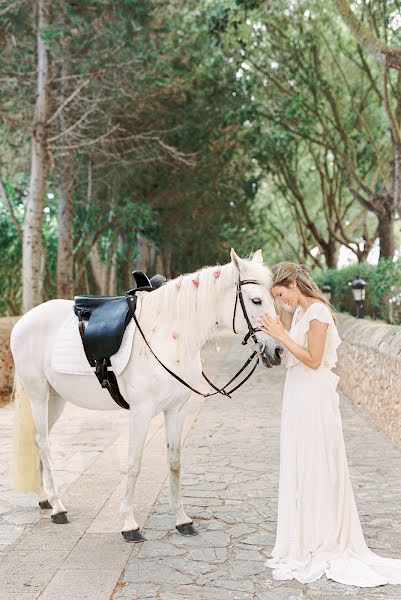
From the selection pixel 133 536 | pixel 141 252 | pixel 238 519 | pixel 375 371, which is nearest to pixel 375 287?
pixel 375 371

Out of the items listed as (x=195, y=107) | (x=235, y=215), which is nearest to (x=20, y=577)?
(x=195, y=107)

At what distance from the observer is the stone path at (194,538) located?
13.5 feet

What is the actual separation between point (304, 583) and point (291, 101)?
17.1 m

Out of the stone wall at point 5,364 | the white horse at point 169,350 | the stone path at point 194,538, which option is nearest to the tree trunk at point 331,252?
the stone wall at point 5,364

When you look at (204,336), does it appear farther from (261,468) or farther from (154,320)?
(261,468)

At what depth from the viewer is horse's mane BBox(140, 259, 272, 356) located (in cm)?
485

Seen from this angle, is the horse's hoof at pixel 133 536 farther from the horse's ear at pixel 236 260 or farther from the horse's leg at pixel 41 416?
the horse's ear at pixel 236 260

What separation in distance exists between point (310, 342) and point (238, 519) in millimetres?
1815

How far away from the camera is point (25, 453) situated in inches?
229

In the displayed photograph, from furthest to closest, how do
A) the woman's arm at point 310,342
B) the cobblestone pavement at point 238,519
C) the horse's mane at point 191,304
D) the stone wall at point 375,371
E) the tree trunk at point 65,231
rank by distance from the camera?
the tree trunk at point 65,231, the stone wall at point 375,371, the horse's mane at point 191,304, the woman's arm at point 310,342, the cobblestone pavement at point 238,519

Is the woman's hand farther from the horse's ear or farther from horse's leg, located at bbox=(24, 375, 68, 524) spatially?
horse's leg, located at bbox=(24, 375, 68, 524)

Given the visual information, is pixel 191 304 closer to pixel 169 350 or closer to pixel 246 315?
pixel 169 350

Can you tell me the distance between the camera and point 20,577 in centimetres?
429

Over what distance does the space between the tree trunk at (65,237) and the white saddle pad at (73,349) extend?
400 inches
